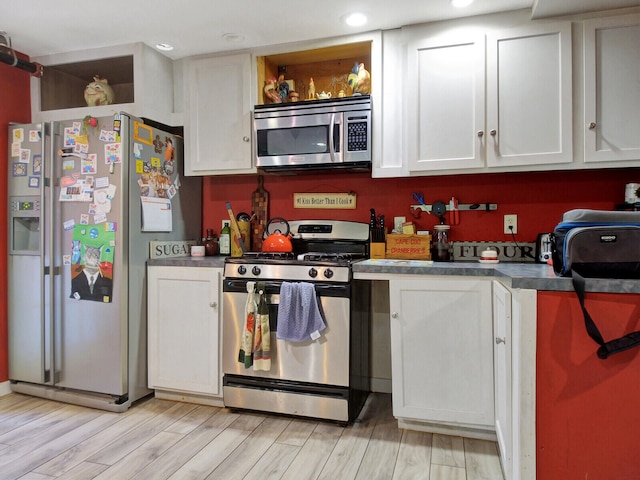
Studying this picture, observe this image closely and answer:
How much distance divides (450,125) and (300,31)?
3.55 ft

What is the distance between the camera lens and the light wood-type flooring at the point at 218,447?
181 cm

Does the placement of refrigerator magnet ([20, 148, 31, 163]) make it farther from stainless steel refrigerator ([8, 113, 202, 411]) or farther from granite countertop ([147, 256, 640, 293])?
granite countertop ([147, 256, 640, 293])

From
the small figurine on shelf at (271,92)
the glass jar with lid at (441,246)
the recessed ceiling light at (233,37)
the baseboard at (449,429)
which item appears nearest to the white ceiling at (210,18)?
the recessed ceiling light at (233,37)

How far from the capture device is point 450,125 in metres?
2.33

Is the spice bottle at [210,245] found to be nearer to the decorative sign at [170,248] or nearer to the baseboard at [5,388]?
the decorative sign at [170,248]

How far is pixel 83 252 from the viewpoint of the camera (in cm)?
250

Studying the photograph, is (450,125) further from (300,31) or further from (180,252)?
(180,252)

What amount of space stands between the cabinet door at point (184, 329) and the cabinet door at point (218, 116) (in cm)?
76

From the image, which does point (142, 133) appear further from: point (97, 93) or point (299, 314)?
point (299, 314)

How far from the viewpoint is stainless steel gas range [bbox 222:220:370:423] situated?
2.20 metres

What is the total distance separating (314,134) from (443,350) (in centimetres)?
148

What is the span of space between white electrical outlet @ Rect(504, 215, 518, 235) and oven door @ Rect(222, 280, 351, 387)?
1.12 metres

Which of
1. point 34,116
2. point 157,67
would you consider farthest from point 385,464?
point 34,116

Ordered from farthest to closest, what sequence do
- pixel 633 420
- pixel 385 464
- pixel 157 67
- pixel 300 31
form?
1. pixel 157 67
2. pixel 300 31
3. pixel 385 464
4. pixel 633 420
